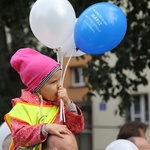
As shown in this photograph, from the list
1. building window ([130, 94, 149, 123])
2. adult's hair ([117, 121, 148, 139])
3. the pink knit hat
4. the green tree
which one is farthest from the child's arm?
building window ([130, 94, 149, 123])

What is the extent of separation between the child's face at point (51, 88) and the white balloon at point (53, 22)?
37 centimetres

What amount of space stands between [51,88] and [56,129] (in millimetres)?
261

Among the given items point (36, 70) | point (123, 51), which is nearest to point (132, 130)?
point (36, 70)

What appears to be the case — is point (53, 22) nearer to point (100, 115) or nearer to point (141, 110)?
point (141, 110)

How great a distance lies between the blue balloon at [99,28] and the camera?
304 centimetres

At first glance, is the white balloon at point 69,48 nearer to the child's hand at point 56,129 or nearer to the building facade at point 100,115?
the child's hand at point 56,129

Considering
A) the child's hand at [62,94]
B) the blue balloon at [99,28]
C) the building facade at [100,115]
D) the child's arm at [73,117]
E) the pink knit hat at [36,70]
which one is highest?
the blue balloon at [99,28]

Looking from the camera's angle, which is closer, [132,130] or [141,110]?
[132,130]

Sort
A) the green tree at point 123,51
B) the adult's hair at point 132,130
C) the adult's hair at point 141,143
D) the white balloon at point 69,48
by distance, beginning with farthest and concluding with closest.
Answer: the green tree at point 123,51, the adult's hair at point 132,130, the adult's hair at point 141,143, the white balloon at point 69,48

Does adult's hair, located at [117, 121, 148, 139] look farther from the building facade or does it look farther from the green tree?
the building facade

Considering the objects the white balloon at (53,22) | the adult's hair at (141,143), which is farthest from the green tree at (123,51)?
the white balloon at (53,22)

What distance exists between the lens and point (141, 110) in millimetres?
17484

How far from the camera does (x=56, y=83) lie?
9.20 ft

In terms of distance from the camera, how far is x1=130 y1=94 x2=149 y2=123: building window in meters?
17.4
